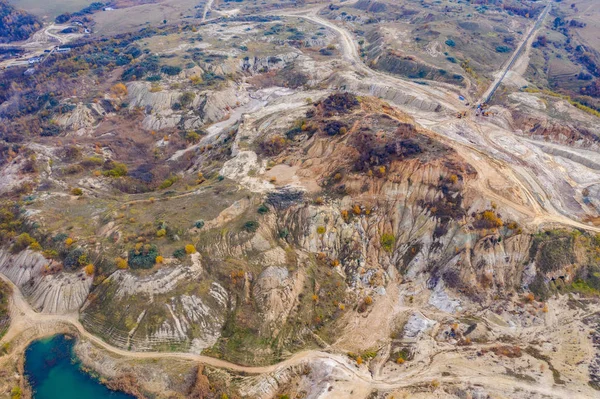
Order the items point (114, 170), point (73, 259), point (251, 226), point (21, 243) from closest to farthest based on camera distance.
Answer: point (73, 259), point (21, 243), point (251, 226), point (114, 170)

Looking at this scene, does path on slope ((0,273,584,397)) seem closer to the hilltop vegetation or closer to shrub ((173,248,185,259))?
shrub ((173,248,185,259))

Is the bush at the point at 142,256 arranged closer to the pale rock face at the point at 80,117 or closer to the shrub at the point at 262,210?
the shrub at the point at 262,210

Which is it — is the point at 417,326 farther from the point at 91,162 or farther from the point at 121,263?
the point at 91,162

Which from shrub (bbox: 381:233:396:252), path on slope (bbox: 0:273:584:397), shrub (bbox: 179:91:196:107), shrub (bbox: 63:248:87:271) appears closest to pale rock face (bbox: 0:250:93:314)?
shrub (bbox: 63:248:87:271)

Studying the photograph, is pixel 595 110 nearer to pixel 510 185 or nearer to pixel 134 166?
pixel 510 185

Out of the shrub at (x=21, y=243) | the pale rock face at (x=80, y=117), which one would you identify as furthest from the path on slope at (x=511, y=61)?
the pale rock face at (x=80, y=117)

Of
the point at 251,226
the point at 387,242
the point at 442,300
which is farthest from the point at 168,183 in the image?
the point at 442,300
